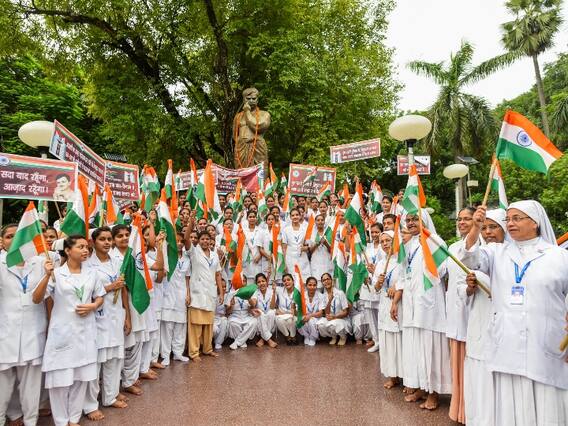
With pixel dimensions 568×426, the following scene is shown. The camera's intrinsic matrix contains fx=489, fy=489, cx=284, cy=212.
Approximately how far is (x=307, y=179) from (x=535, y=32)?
23.2 m

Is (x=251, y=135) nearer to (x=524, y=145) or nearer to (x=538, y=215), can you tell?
(x=524, y=145)

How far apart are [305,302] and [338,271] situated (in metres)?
0.77

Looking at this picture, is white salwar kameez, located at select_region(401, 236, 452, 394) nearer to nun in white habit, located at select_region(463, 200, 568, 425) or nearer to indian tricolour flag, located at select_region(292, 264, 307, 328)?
nun in white habit, located at select_region(463, 200, 568, 425)

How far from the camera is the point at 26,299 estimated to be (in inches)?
173

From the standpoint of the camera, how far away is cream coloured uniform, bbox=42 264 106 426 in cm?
428

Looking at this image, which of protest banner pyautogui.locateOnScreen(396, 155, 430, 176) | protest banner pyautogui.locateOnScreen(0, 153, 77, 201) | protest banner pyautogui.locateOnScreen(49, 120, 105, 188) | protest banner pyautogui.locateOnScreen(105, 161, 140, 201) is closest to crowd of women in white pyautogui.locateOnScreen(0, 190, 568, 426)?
protest banner pyautogui.locateOnScreen(0, 153, 77, 201)

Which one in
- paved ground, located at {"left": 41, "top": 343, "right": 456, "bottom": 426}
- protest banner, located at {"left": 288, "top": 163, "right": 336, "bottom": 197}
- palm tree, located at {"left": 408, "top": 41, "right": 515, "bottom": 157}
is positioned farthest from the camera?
palm tree, located at {"left": 408, "top": 41, "right": 515, "bottom": 157}

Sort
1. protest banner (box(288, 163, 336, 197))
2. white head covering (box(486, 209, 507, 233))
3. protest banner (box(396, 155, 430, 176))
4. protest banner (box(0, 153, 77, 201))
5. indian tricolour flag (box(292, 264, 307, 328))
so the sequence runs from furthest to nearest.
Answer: protest banner (box(396, 155, 430, 176)) < protest banner (box(288, 163, 336, 197)) < indian tricolour flag (box(292, 264, 307, 328)) < protest banner (box(0, 153, 77, 201)) < white head covering (box(486, 209, 507, 233))

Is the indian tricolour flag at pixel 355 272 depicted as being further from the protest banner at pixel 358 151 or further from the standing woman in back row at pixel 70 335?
the standing woman in back row at pixel 70 335

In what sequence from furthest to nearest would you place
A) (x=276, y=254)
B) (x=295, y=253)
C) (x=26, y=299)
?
(x=295, y=253) → (x=276, y=254) → (x=26, y=299)

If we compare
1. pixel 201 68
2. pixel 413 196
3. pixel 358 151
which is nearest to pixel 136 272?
pixel 413 196

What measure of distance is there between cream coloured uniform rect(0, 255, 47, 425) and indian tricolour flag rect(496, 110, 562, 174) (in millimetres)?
4336

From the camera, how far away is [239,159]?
593 inches

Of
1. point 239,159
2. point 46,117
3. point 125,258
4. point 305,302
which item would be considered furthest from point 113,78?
point 125,258
